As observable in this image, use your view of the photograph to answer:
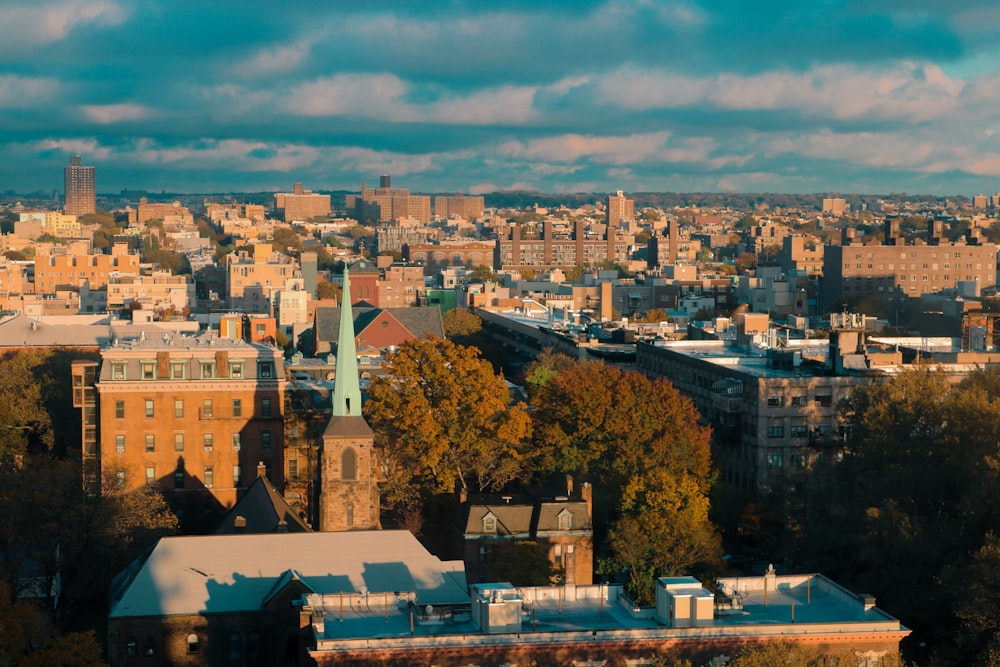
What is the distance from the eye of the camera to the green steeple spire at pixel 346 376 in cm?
7244

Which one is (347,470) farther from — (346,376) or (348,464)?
(346,376)

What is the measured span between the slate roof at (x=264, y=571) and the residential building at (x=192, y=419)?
2749cm

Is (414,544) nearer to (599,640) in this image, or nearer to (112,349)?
(599,640)

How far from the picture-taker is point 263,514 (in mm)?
71375

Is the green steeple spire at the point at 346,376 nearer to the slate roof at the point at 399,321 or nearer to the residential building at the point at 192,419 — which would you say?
the residential building at the point at 192,419

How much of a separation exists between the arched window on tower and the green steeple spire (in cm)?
162

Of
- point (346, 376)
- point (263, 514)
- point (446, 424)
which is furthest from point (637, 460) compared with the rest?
point (263, 514)

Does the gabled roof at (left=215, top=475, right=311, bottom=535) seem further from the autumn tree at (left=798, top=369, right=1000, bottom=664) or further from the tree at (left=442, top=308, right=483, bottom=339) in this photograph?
the tree at (left=442, top=308, right=483, bottom=339)

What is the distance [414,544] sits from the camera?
64062 millimetres

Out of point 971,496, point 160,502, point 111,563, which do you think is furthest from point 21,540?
point 971,496

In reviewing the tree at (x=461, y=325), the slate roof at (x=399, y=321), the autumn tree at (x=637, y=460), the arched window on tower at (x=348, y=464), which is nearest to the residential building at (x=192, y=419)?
the autumn tree at (x=637, y=460)

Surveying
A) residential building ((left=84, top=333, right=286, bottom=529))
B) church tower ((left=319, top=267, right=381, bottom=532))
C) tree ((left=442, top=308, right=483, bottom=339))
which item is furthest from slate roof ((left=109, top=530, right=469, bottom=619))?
tree ((left=442, top=308, right=483, bottom=339))

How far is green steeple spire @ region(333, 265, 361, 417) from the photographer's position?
72438 millimetres

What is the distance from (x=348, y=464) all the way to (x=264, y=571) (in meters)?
11.0
